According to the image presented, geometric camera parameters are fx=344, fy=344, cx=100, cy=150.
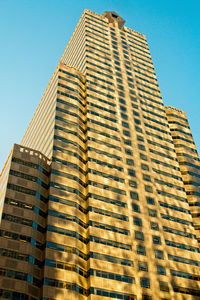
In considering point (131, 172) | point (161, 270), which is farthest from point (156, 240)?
point (131, 172)

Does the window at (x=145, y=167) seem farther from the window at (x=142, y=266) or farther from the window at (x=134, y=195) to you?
the window at (x=142, y=266)

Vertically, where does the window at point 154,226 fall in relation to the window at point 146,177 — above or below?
below

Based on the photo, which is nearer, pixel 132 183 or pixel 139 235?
pixel 139 235

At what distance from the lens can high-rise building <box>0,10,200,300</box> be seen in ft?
208

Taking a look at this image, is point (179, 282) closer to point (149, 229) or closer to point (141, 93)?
point (149, 229)

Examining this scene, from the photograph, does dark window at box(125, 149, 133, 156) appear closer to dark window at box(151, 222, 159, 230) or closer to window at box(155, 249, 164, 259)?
dark window at box(151, 222, 159, 230)

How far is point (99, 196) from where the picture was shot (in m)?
77.5

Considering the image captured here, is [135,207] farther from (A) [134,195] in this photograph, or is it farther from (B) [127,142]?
(B) [127,142]

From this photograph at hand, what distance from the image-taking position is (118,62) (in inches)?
4700

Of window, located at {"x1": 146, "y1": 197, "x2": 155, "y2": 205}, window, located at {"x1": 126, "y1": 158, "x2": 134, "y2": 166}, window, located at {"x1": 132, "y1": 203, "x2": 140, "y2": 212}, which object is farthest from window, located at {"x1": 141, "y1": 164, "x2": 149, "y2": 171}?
window, located at {"x1": 132, "y1": 203, "x2": 140, "y2": 212}

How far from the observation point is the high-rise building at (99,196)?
6338 centimetres

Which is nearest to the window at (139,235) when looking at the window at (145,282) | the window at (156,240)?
the window at (156,240)

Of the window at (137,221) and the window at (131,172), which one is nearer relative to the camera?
the window at (137,221)

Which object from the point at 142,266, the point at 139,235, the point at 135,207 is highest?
the point at 135,207
